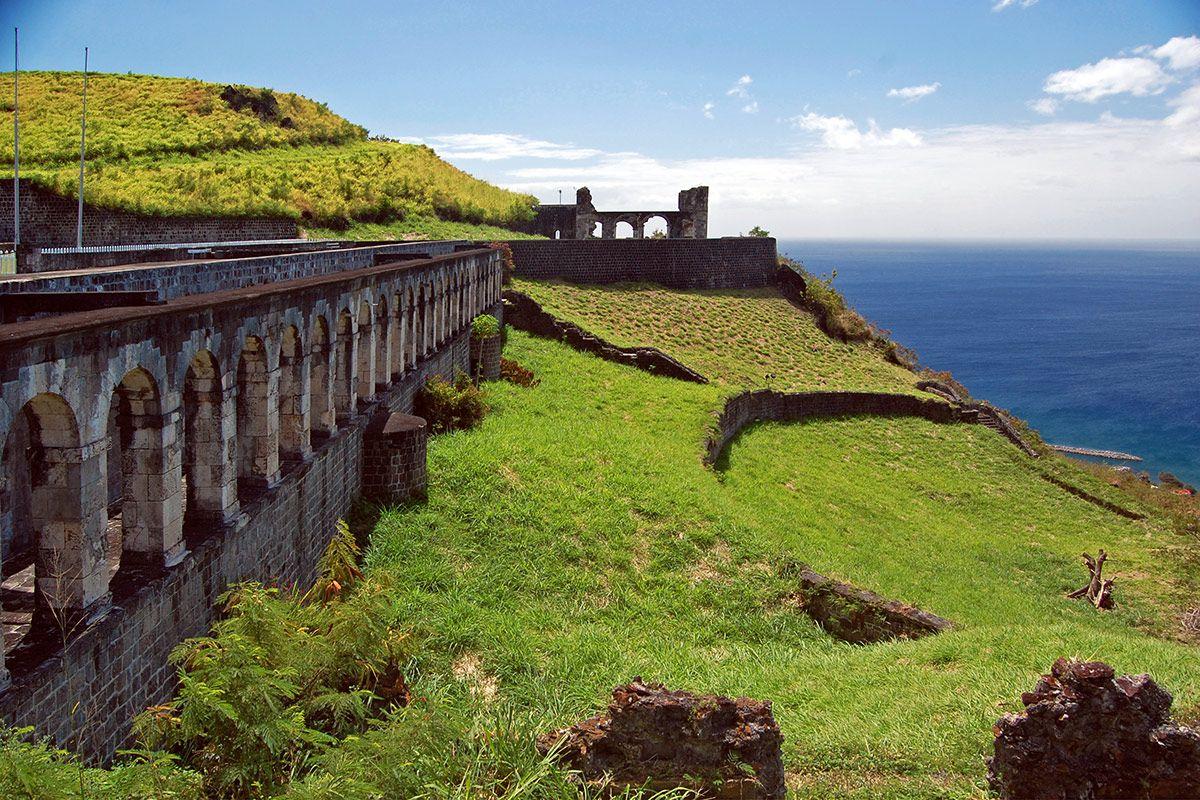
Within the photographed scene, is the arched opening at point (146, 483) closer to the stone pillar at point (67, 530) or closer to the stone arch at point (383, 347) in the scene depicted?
the stone pillar at point (67, 530)

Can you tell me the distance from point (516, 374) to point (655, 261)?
64.3 feet

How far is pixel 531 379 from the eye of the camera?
2662 cm

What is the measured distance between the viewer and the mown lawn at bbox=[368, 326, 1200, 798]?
954cm

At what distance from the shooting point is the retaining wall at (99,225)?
37.4 metres

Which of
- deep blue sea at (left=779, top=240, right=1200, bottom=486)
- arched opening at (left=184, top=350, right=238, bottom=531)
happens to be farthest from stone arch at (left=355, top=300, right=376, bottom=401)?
deep blue sea at (left=779, top=240, right=1200, bottom=486)

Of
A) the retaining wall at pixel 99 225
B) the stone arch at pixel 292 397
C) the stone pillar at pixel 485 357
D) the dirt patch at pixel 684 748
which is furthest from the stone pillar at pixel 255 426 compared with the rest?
the retaining wall at pixel 99 225

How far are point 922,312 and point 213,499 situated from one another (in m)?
151

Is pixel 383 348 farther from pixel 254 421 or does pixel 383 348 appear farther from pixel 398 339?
pixel 254 421

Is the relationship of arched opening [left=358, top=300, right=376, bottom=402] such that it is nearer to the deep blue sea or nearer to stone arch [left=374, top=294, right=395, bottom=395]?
stone arch [left=374, top=294, right=395, bottom=395]

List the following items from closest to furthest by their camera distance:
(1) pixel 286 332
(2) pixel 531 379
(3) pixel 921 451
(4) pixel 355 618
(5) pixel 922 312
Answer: (4) pixel 355 618 → (1) pixel 286 332 → (2) pixel 531 379 → (3) pixel 921 451 → (5) pixel 922 312

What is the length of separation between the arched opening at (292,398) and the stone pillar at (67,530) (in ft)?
13.9

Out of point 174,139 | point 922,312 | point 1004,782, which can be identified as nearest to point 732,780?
point 1004,782

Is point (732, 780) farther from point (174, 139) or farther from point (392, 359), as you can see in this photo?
point (174, 139)

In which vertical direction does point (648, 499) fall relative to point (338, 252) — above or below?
below
